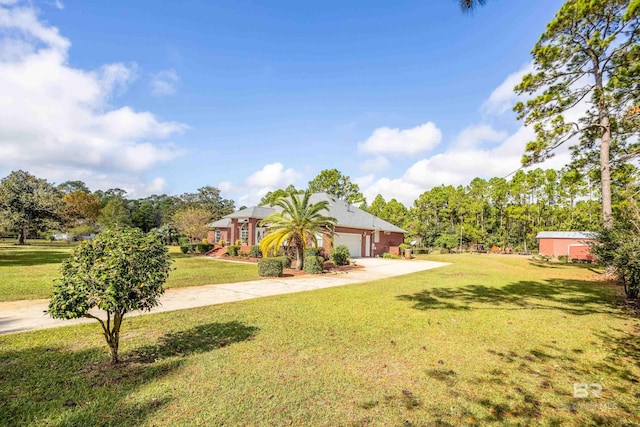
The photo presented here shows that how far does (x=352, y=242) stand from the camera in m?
27.4

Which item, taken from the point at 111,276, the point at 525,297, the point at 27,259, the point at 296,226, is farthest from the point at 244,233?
the point at 111,276

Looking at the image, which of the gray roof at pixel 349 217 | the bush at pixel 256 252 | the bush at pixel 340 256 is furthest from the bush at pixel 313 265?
the gray roof at pixel 349 217

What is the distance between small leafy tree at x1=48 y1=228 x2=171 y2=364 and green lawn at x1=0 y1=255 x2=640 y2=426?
94 centimetres

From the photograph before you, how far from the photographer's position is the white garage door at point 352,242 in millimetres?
26020

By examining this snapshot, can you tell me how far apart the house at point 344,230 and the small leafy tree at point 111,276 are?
18.9 meters

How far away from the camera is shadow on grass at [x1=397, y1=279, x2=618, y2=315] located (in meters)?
8.80

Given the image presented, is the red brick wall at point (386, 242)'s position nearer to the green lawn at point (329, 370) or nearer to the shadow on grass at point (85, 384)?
the green lawn at point (329, 370)

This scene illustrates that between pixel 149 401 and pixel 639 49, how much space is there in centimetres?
1954

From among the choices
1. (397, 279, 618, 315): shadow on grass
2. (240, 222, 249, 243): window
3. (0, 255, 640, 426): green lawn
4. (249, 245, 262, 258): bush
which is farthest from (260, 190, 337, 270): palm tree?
(240, 222, 249, 243): window

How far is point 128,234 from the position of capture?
4441 mm

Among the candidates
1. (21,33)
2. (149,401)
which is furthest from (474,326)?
(21,33)

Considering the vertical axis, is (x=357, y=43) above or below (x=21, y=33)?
above

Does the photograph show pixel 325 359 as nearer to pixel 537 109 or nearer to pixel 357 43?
pixel 357 43

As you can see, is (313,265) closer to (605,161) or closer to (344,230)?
(344,230)
